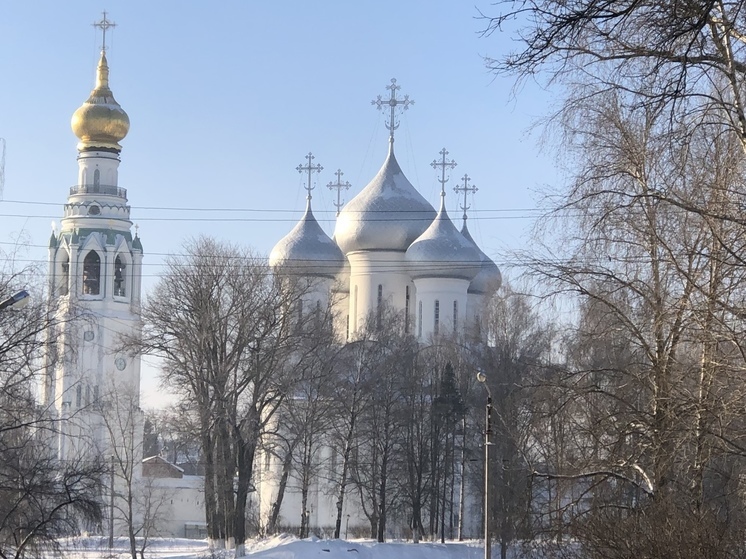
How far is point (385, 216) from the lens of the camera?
2330 inches

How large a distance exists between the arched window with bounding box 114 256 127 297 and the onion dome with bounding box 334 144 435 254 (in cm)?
967

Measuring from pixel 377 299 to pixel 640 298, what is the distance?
→ 4395 centimetres

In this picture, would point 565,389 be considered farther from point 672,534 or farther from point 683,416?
point 672,534

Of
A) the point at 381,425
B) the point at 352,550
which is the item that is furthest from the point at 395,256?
the point at 352,550

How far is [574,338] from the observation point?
1582 centimetres

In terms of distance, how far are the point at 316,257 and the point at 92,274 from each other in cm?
1031

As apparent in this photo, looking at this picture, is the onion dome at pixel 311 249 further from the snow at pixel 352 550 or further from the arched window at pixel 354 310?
the snow at pixel 352 550

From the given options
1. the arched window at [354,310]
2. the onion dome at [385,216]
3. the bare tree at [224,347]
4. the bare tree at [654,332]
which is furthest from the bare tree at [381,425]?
the bare tree at [654,332]

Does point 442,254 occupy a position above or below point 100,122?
below

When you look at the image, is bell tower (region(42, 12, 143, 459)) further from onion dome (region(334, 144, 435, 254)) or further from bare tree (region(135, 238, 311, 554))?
bare tree (region(135, 238, 311, 554))

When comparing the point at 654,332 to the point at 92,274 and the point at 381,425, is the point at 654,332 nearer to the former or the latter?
the point at 381,425

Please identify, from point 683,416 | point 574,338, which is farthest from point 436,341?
point 683,416

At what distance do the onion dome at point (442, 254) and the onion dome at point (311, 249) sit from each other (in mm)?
3281

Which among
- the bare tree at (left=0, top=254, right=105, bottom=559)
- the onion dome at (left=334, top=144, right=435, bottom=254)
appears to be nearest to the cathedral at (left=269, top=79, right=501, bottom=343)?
the onion dome at (left=334, top=144, right=435, bottom=254)
